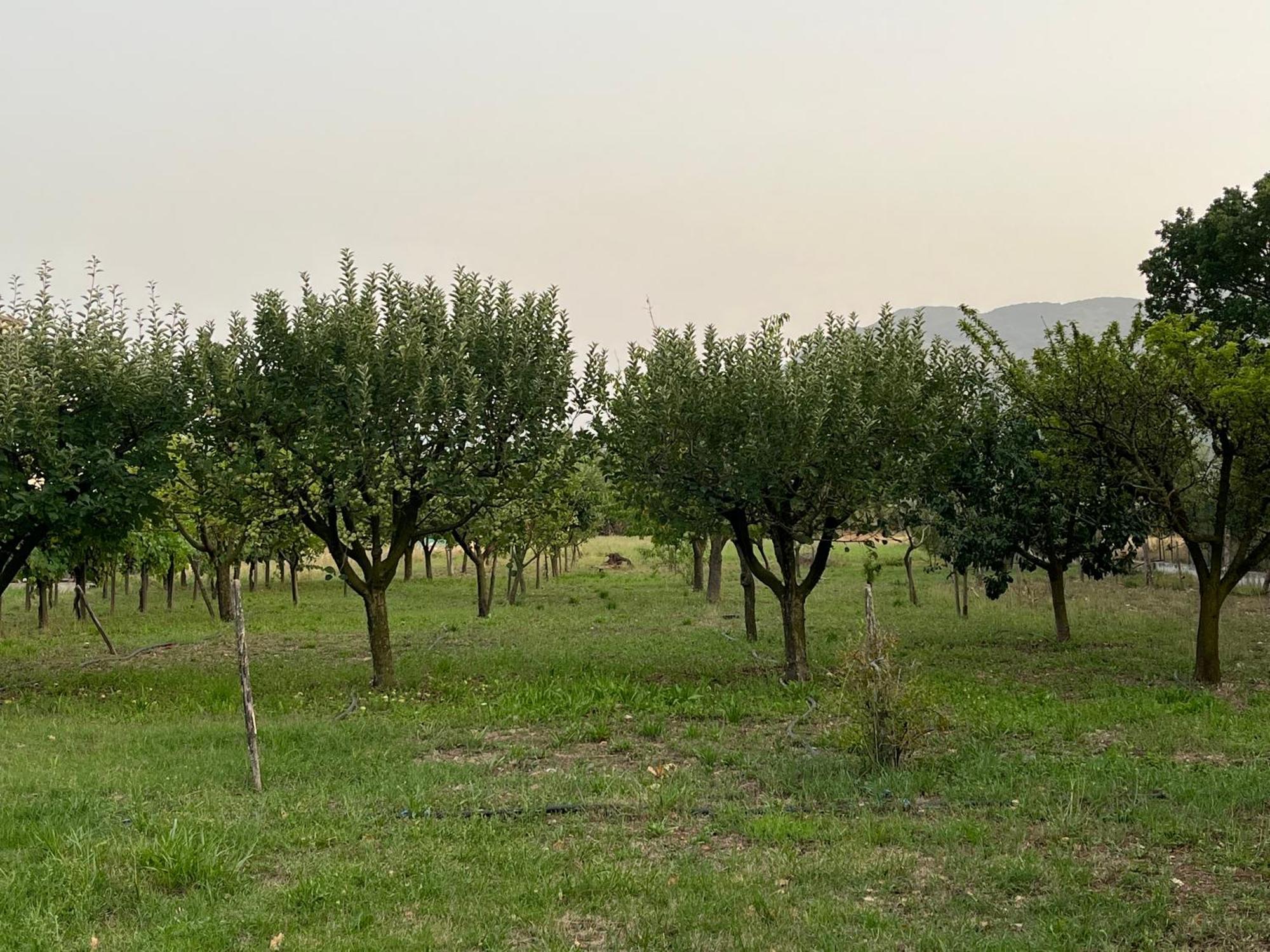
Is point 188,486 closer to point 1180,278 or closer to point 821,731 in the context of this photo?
point 821,731

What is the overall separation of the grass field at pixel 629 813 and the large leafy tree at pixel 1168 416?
2.98 meters

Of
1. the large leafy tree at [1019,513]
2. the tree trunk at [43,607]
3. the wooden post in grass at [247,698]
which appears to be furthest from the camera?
the tree trunk at [43,607]

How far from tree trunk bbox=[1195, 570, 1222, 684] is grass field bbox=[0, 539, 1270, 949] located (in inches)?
18.8

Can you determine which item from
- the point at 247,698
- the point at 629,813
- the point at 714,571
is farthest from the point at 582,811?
the point at 714,571

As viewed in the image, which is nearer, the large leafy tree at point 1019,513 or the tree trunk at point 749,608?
the large leafy tree at point 1019,513

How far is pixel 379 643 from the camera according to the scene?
20.5 meters

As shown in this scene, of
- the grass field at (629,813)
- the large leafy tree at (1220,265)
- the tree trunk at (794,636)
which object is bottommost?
the grass field at (629,813)

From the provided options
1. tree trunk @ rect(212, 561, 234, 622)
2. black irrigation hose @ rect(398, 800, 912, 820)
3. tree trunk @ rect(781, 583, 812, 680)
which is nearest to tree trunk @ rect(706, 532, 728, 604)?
tree trunk @ rect(781, 583, 812, 680)

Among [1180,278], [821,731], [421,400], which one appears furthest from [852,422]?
[1180,278]

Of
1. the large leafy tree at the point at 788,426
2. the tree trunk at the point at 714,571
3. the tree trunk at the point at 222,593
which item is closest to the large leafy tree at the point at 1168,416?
the large leafy tree at the point at 788,426

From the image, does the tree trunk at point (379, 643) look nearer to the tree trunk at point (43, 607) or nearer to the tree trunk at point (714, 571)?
the tree trunk at point (714, 571)

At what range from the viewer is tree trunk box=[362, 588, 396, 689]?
67.1 ft

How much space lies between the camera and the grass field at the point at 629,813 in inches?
302

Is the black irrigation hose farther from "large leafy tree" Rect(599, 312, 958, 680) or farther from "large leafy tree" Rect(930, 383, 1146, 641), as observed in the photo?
"large leafy tree" Rect(930, 383, 1146, 641)
